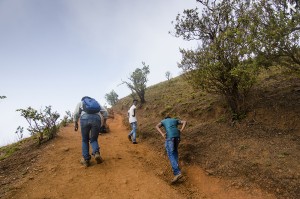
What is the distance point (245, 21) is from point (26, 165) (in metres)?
8.97

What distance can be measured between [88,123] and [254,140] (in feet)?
17.8

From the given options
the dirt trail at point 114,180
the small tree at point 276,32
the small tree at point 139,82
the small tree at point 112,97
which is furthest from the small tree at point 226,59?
the small tree at point 112,97

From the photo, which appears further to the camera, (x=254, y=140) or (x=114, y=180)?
(x=254, y=140)

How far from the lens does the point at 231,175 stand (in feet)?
23.9

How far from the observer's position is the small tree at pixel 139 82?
Answer: 2260 cm

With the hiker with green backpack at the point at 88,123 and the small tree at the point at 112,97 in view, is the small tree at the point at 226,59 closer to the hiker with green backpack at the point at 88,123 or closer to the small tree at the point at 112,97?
the hiker with green backpack at the point at 88,123

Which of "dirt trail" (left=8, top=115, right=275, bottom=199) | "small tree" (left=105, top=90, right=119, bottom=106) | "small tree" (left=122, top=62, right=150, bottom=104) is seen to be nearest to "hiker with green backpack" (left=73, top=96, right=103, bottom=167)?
"dirt trail" (left=8, top=115, right=275, bottom=199)

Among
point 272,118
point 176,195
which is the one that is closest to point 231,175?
point 176,195

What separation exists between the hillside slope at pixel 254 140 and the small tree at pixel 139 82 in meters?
9.30

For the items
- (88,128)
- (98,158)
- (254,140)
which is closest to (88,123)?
(88,128)

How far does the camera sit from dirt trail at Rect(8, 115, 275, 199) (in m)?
6.38

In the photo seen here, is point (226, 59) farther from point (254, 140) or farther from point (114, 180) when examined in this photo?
point (114, 180)

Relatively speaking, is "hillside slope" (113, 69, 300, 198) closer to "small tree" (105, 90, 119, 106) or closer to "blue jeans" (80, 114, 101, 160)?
"blue jeans" (80, 114, 101, 160)

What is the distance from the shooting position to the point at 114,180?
700 cm
